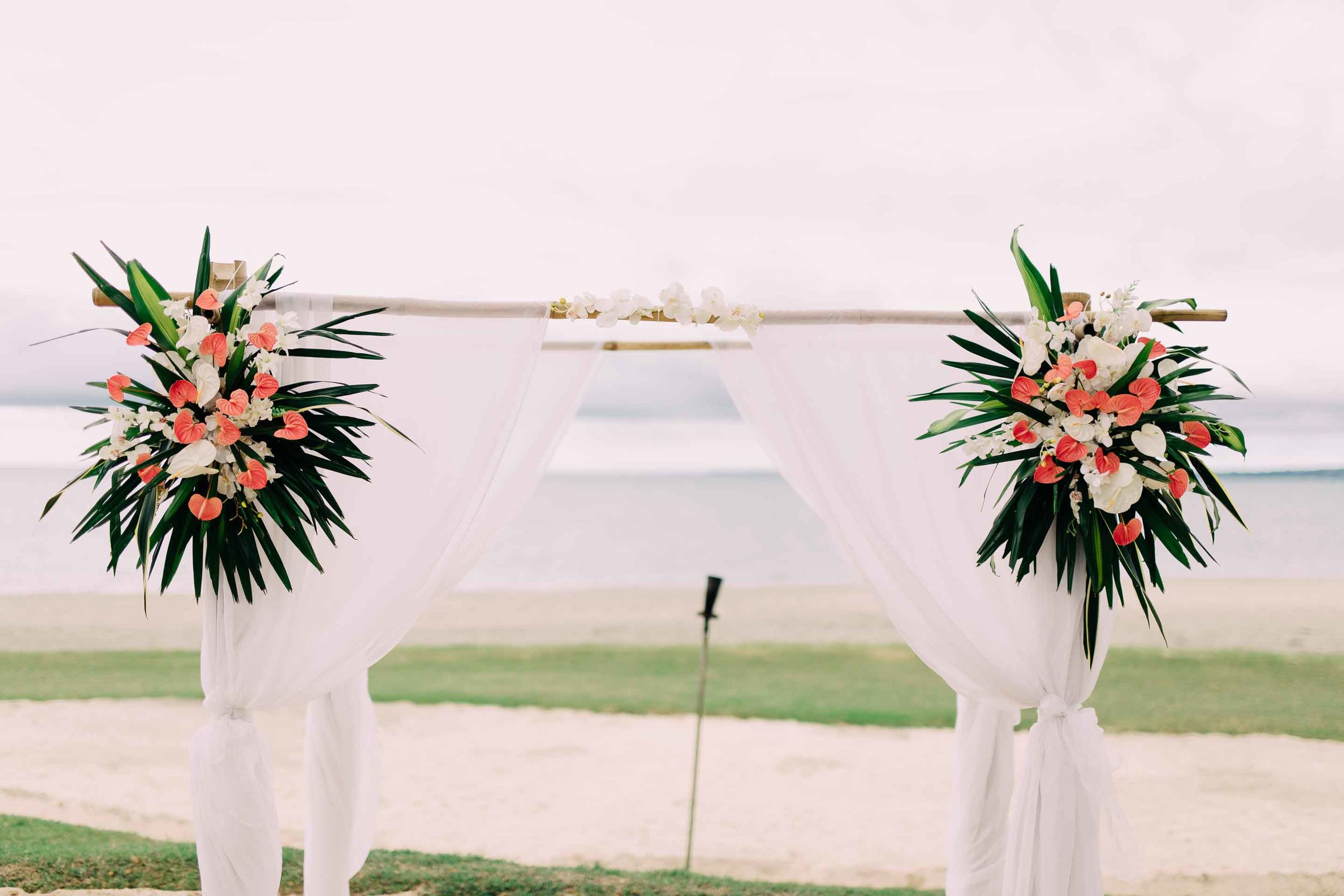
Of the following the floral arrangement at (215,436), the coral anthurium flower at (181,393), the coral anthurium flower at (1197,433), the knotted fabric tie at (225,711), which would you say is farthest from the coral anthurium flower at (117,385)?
the coral anthurium flower at (1197,433)

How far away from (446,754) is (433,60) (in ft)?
19.0

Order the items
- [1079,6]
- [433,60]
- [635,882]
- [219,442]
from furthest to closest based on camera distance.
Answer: [433,60] < [1079,6] < [635,882] < [219,442]

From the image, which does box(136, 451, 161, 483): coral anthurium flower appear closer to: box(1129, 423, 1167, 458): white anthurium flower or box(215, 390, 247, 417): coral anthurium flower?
box(215, 390, 247, 417): coral anthurium flower

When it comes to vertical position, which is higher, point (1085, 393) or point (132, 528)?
point (1085, 393)

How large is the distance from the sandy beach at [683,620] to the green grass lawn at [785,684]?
0.92 metres

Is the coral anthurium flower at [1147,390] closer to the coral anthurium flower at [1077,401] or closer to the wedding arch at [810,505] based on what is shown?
the coral anthurium flower at [1077,401]

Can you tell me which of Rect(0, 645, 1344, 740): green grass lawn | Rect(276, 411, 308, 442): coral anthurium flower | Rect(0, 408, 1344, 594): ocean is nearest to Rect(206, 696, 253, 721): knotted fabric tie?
Rect(276, 411, 308, 442): coral anthurium flower

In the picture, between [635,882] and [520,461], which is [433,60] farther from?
[635,882]

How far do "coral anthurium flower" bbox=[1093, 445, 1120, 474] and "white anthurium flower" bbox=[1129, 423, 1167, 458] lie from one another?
2.4 inches

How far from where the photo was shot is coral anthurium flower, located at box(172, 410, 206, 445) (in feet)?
6.94

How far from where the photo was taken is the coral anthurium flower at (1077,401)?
7.16ft

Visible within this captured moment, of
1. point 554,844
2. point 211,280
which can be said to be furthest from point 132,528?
point 554,844

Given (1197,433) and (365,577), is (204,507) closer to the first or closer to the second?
(365,577)

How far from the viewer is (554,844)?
5.35 metres
